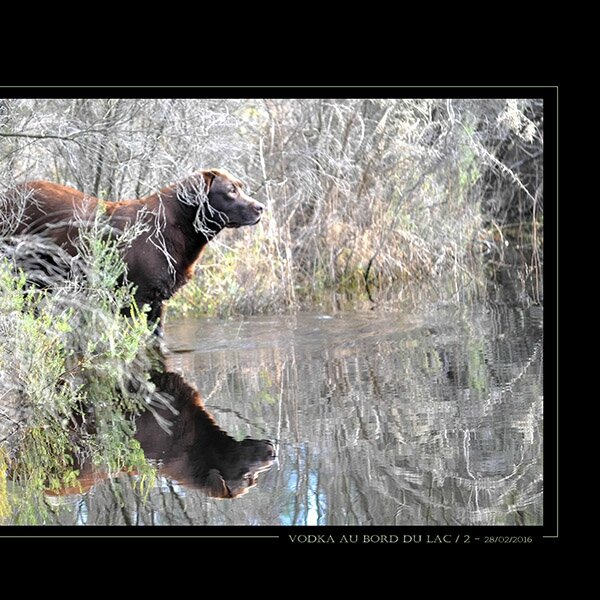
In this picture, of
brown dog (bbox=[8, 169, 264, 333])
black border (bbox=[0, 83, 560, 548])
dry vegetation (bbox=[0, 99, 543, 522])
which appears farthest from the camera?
brown dog (bbox=[8, 169, 264, 333])

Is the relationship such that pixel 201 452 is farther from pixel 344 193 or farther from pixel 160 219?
pixel 344 193

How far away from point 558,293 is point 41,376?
372cm

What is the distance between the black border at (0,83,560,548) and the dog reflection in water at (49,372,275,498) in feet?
1.85

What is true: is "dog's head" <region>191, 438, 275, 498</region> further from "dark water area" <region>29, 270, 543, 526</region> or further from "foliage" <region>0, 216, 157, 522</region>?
"foliage" <region>0, 216, 157, 522</region>

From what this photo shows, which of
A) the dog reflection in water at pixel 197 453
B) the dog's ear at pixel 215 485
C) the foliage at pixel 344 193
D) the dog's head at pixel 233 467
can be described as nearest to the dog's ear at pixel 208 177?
the foliage at pixel 344 193

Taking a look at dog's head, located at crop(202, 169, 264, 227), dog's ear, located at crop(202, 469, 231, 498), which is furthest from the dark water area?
dog's head, located at crop(202, 169, 264, 227)

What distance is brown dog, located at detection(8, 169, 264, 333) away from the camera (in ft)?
31.0

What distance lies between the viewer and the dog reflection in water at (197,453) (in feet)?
19.6

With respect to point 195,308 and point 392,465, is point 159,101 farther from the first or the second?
point 392,465

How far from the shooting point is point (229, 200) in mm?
9914

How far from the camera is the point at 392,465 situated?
6.23m

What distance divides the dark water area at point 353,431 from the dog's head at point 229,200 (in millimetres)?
1323

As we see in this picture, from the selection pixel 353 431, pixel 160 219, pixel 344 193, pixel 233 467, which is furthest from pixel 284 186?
pixel 233 467
